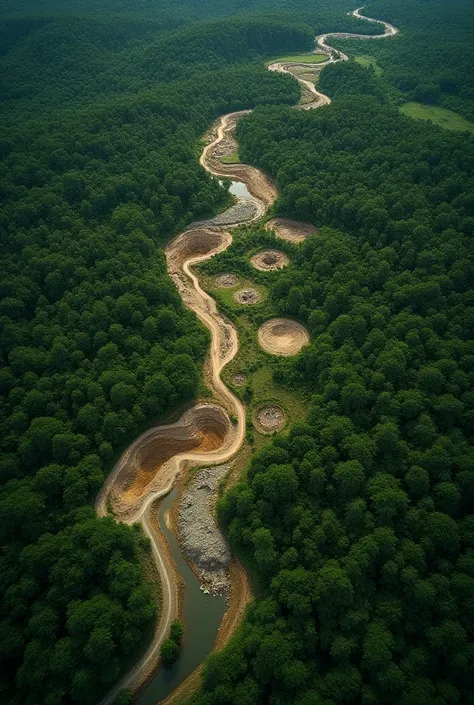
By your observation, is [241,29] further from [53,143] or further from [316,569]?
[316,569]

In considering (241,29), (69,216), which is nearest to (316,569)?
(69,216)

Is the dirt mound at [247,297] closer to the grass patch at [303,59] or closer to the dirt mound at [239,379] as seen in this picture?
the dirt mound at [239,379]

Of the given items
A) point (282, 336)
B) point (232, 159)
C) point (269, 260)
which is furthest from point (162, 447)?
point (232, 159)

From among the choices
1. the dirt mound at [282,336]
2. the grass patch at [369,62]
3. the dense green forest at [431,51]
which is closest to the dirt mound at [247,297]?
the dirt mound at [282,336]

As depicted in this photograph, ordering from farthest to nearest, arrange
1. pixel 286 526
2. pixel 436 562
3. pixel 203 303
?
pixel 203 303 < pixel 286 526 < pixel 436 562

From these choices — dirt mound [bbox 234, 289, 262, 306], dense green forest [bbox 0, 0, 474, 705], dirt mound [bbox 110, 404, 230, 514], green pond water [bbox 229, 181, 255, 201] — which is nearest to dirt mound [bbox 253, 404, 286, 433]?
dirt mound [bbox 110, 404, 230, 514]

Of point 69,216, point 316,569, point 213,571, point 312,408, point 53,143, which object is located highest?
point 53,143

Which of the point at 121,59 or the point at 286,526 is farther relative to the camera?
the point at 121,59
